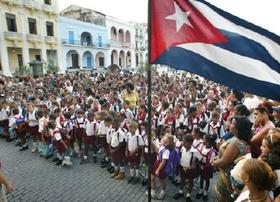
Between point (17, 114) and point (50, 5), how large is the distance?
92.7 feet

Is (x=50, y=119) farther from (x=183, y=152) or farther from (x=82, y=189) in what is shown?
(x=183, y=152)

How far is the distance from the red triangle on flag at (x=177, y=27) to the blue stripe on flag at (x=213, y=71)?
126 mm

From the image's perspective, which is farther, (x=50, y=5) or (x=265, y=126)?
(x=50, y=5)

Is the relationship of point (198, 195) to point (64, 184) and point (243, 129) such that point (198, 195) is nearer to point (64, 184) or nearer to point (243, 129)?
point (243, 129)

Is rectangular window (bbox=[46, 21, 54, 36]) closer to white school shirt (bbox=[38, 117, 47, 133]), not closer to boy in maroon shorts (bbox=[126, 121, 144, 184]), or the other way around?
white school shirt (bbox=[38, 117, 47, 133])

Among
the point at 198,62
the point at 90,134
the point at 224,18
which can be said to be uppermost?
the point at 224,18

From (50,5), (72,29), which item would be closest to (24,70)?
(50,5)

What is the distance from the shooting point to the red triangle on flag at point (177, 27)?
129 inches

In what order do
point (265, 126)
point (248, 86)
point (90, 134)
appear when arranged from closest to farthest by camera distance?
point (248, 86), point (265, 126), point (90, 134)

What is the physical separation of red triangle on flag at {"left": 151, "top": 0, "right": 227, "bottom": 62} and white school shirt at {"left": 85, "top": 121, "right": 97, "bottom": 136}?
178 inches

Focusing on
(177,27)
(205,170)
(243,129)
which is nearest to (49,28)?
(205,170)

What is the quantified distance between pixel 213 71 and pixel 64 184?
4625 mm

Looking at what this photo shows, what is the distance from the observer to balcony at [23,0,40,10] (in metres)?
30.0

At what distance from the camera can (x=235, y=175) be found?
8.54 ft
